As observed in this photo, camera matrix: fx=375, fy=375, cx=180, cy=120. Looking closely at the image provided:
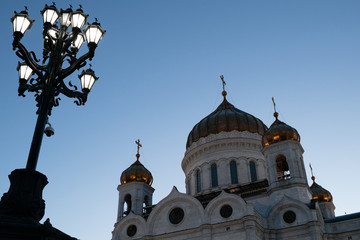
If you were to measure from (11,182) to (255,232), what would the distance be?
55.5 feet

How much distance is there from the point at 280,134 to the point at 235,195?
216 inches

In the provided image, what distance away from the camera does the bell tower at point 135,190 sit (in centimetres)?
2761

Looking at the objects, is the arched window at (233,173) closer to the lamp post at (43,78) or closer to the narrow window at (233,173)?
the narrow window at (233,173)

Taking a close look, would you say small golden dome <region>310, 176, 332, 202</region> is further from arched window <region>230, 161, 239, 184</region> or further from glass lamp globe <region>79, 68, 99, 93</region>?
glass lamp globe <region>79, 68, 99, 93</region>

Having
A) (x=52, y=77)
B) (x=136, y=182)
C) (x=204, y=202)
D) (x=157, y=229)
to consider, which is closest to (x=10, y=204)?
(x=52, y=77)

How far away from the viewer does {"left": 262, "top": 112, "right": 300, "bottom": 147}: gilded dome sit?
2441 centimetres

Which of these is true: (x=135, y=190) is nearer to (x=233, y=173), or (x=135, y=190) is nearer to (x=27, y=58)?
(x=233, y=173)

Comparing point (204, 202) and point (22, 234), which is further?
point (204, 202)

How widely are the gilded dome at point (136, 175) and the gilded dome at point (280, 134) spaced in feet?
31.8

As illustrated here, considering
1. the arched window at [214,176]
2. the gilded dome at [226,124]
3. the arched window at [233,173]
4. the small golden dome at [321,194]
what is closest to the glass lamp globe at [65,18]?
the arched window at [233,173]

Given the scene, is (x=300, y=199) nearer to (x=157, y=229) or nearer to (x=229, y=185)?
(x=229, y=185)

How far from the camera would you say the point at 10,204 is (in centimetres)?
514

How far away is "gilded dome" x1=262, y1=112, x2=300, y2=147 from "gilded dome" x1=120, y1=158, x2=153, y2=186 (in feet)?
31.8

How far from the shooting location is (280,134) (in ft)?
80.5
